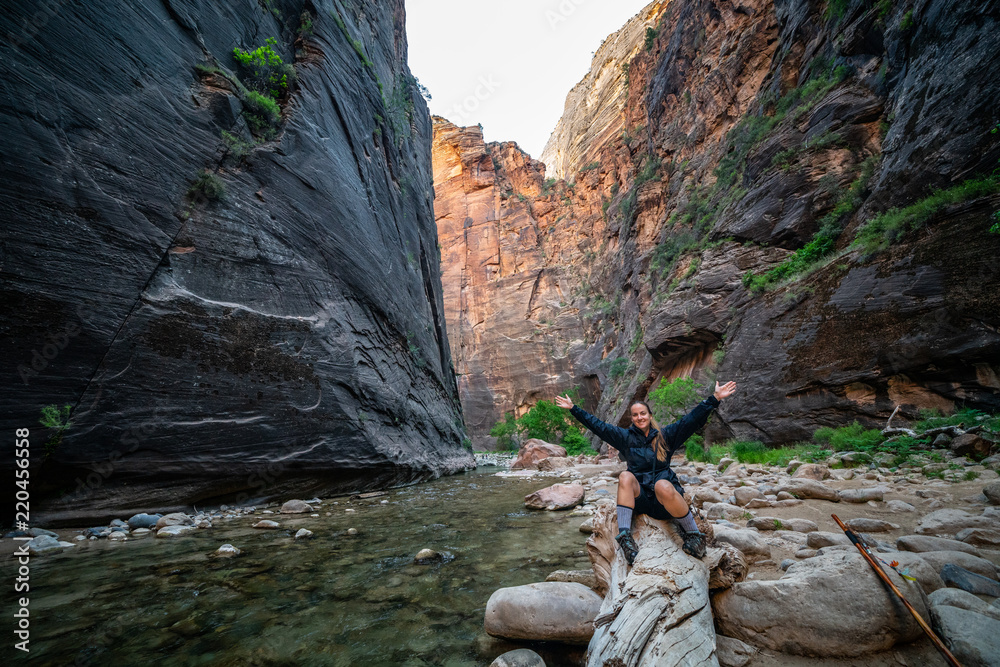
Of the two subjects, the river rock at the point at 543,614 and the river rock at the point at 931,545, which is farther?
the river rock at the point at 931,545

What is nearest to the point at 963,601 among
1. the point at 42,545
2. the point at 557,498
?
the point at 557,498

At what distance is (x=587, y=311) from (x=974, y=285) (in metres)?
32.5

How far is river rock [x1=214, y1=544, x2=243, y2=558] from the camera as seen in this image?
13.3 feet

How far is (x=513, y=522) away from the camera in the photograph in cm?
569


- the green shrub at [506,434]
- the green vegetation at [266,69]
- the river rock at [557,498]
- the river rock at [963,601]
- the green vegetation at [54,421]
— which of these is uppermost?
the green vegetation at [266,69]

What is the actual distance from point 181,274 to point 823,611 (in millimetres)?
8929

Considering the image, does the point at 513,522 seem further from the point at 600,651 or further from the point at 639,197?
the point at 639,197

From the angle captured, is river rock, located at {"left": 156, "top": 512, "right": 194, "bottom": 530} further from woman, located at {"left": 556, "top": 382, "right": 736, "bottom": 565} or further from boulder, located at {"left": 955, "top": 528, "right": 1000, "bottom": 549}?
boulder, located at {"left": 955, "top": 528, "right": 1000, "bottom": 549}

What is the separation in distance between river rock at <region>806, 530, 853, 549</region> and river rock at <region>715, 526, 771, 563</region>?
342mm

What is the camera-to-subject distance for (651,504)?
303 cm

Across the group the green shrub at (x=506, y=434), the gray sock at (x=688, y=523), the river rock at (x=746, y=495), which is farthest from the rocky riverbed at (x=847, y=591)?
the green shrub at (x=506, y=434)

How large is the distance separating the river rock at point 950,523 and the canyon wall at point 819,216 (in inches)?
241

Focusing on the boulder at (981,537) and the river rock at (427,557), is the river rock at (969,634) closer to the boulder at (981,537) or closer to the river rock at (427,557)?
the boulder at (981,537)

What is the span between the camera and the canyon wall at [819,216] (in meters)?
7.64
